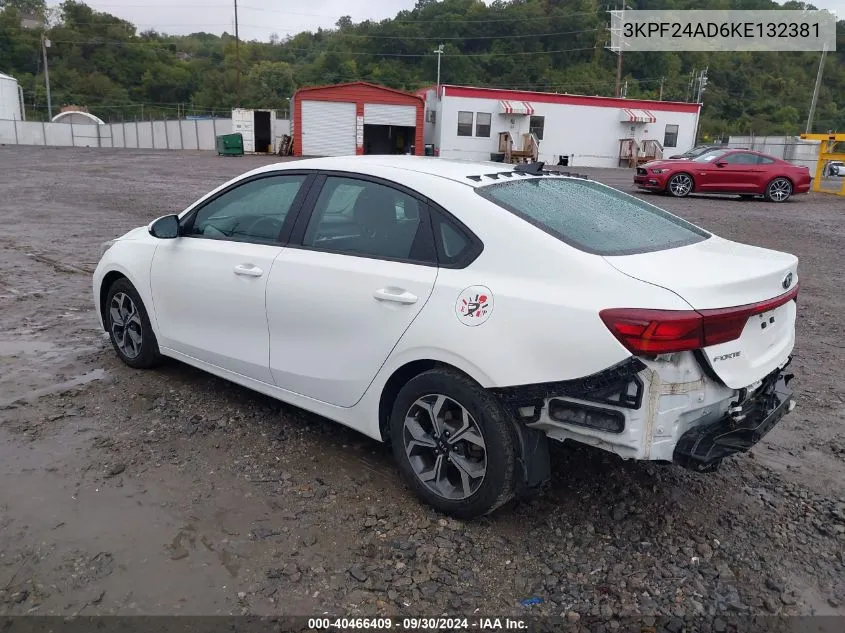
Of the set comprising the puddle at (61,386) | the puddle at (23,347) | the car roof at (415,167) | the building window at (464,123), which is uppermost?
the building window at (464,123)

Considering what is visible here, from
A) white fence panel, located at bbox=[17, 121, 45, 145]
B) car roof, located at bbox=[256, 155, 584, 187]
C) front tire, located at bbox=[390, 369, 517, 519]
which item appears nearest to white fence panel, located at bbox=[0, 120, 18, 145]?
white fence panel, located at bbox=[17, 121, 45, 145]

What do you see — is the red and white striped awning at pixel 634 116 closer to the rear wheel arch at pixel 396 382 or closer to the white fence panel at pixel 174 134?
the white fence panel at pixel 174 134

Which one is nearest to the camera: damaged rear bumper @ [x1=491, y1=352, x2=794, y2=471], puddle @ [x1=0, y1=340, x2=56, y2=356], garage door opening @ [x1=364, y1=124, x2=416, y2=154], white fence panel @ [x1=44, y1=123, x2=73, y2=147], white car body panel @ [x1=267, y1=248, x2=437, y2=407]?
damaged rear bumper @ [x1=491, y1=352, x2=794, y2=471]

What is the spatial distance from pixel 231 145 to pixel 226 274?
3806 cm

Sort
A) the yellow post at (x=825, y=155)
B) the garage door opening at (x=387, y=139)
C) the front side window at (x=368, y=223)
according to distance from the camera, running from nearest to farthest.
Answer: the front side window at (x=368, y=223) < the yellow post at (x=825, y=155) < the garage door opening at (x=387, y=139)

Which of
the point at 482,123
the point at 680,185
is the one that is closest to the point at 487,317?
the point at 680,185

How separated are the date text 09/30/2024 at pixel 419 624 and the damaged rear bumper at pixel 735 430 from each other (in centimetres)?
94

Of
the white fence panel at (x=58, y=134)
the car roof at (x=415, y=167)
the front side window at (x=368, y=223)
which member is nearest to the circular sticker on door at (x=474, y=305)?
the front side window at (x=368, y=223)

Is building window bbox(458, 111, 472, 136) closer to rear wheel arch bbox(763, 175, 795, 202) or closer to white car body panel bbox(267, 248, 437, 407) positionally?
rear wheel arch bbox(763, 175, 795, 202)

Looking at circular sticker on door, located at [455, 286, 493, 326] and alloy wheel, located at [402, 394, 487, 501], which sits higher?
circular sticker on door, located at [455, 286, 493, 326]

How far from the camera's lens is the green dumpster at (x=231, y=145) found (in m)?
39.3

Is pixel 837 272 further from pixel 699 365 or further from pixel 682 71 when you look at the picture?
pixel 682 71

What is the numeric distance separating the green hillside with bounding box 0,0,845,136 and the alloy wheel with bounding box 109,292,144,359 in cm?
7986

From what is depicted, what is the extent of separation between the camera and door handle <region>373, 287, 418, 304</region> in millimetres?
3139
